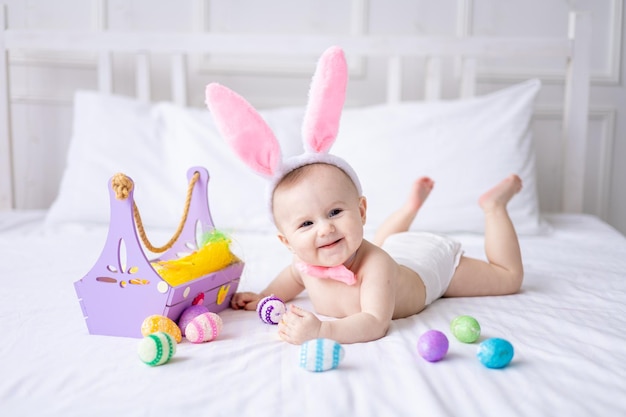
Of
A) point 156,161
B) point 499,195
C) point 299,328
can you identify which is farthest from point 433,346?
point 156,161

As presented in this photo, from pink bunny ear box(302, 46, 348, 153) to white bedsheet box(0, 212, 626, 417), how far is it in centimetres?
31

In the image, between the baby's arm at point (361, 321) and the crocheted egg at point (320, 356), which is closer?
the crocheted egg at point (320, 356)

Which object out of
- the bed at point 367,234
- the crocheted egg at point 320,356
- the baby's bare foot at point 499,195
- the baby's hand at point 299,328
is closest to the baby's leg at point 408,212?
the baby's bare foot at point 499,195

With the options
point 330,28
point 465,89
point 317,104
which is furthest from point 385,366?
point 330,28

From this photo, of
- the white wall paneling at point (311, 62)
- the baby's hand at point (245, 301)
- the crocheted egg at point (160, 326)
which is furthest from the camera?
the white wall paneling at point (311, 62)

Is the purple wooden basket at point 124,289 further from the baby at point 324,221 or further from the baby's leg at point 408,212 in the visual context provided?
the baby's leg at point 408,212

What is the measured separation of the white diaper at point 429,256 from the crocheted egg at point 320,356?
1.23 ft

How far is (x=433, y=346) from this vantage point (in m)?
0.85

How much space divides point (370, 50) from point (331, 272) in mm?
1222

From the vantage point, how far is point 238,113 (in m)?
0.99

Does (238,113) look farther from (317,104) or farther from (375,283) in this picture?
(375,283)

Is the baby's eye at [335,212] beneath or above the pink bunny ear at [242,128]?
beneath

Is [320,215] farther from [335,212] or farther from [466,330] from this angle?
[466,330]

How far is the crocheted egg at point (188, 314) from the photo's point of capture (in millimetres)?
986
